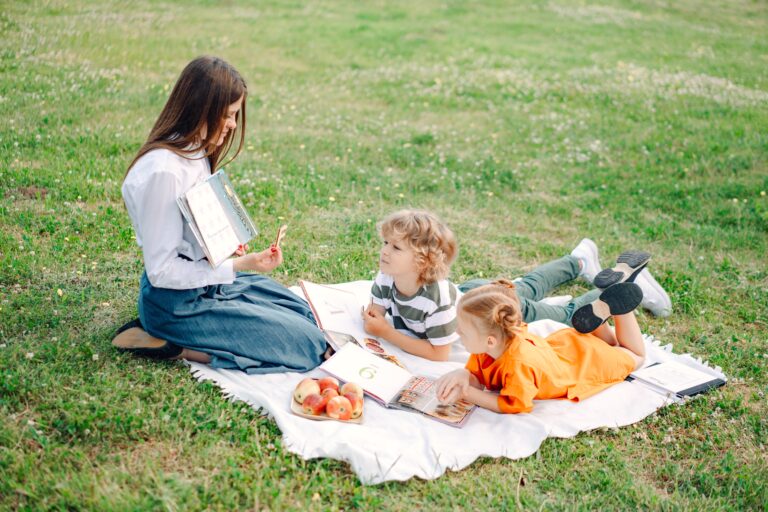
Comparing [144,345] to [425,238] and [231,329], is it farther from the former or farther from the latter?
[425,238]

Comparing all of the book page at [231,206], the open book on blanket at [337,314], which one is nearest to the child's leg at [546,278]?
the open book on blanket at [337,314]

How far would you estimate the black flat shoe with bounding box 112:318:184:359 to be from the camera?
4.87m

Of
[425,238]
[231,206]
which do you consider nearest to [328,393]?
[425,238]

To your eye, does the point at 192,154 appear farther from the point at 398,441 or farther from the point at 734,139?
the point at 734,139

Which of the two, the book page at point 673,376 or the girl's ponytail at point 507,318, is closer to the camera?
the girl's ponytail at point 507,318

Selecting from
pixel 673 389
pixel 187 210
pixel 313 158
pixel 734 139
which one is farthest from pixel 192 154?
pixel 734 139

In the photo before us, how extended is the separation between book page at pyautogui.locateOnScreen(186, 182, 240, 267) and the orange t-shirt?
6.15 ft

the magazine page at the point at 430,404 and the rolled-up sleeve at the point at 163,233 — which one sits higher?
the rolled-up sleeve at the point at 163,233

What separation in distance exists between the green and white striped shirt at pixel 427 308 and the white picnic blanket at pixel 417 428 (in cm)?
32

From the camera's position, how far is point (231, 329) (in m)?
4.91

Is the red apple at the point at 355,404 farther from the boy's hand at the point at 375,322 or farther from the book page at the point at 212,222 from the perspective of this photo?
the book page at the point at 212,222

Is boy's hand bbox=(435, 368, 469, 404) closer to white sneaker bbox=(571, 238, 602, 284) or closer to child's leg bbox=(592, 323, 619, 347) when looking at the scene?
child's leg bbox=(592, 323, 619, 347)

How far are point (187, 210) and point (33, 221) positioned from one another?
10.8 feet

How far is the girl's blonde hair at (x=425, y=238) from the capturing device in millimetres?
5125
